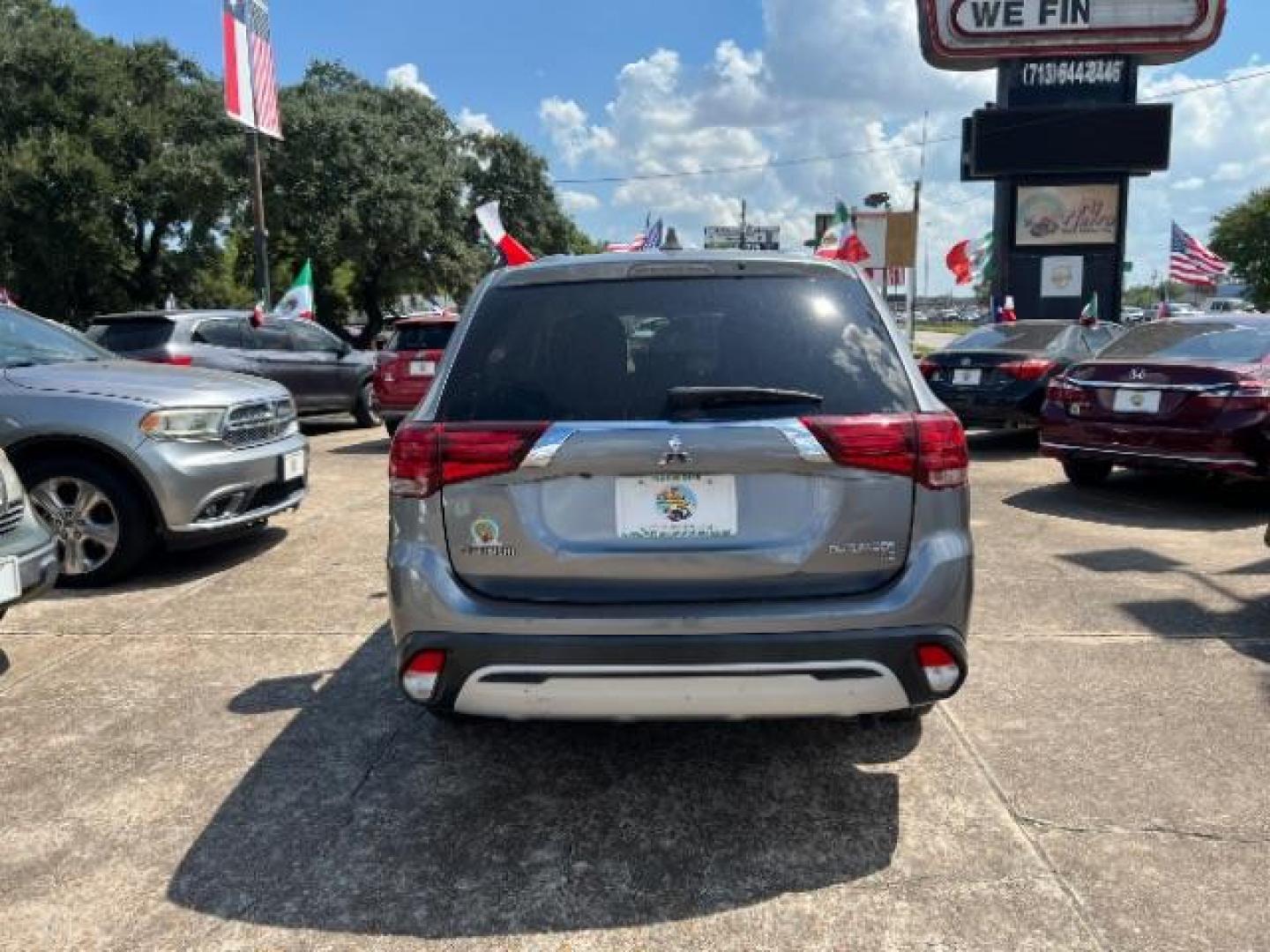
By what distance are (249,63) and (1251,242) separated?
2057 inches

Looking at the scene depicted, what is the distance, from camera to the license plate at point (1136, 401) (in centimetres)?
751

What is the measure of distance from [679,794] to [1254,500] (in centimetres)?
661

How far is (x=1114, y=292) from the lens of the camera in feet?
77.6

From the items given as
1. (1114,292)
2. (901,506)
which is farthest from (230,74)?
(1114,292)

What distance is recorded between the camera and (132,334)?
35.3ft

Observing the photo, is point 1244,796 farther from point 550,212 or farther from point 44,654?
point 550,212

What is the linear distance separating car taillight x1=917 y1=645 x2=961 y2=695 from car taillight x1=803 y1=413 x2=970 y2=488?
0.46 meters

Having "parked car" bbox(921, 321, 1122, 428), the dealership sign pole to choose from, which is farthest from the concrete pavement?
the dealership sign pole

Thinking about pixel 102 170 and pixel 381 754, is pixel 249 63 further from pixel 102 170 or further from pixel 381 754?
pixel 381 754

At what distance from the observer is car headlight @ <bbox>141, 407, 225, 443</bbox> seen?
18.2 ft

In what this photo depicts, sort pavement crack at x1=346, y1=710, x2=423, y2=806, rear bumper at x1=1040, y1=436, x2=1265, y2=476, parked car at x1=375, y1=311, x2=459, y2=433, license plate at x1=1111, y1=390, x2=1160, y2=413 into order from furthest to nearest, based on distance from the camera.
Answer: parked car at x1=375, y1=311, x2=459, y2=433, license plate at x1=1111, y1=390, x2=1160, y2=413, rear bumper at x1=1040, y1=436, x2=1265, y2=476, pavement crack at x1=346, y1=710, x2=423, y2=806

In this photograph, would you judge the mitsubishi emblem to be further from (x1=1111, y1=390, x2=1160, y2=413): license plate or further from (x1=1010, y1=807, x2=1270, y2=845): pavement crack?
(x1=1111, y1=390, x2=1160, y2=413): license plate

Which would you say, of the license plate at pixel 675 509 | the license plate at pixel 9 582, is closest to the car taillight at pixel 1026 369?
the license plate at pixel 675 509

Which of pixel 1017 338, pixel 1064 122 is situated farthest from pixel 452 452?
pixel 1064 122
